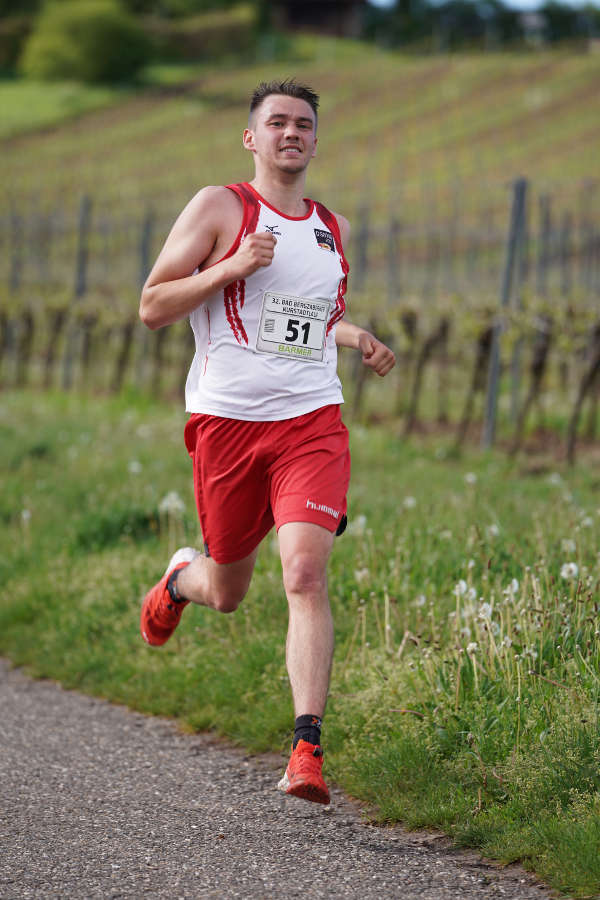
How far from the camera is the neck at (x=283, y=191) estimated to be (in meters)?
4.69

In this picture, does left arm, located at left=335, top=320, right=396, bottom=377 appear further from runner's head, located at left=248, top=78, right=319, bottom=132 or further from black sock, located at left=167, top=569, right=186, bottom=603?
black sock, located at left=167, top=569, right=186, bottom=603

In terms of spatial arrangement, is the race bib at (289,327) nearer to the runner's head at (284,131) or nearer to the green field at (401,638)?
the runner's head at (284,131)

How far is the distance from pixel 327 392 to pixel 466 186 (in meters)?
40.8

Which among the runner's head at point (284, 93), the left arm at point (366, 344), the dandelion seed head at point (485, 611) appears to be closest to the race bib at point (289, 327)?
the left arm at point (366, 344)

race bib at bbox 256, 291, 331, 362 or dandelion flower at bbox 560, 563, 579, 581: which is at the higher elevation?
race bib at bbox 256, 291, 331, 362

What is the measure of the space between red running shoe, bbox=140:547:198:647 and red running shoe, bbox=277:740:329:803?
1380 mm

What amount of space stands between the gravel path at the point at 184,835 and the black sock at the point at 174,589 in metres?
0.58

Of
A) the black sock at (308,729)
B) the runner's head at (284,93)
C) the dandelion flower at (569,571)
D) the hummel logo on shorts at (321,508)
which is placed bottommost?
the black sock at (308,729)

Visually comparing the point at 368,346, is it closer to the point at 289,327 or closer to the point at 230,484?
the point at 289,327

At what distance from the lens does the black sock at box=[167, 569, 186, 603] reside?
5316 mm

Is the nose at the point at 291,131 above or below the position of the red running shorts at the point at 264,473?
above

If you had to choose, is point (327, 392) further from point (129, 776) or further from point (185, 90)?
point (185, 90)

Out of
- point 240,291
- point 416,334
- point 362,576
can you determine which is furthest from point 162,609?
point 416,334

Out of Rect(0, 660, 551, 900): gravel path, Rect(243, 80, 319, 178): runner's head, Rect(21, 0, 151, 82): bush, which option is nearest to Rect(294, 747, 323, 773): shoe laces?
Rect(0, 660, 551, 900): gravel path
